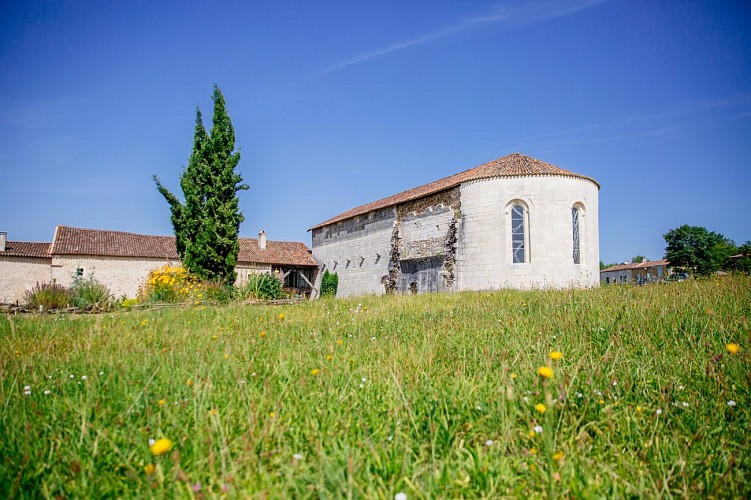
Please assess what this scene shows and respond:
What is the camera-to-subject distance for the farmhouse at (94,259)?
2867 cm

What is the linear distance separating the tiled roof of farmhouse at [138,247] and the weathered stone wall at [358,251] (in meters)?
2.84

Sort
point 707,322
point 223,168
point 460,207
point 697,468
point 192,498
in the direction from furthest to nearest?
point 460,207 < point 223,168 < point 707,322 < point 697,468 < point 192,498

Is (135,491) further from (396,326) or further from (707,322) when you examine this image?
(707,322)

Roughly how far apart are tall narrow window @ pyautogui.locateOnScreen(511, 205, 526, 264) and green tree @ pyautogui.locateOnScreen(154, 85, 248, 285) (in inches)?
479

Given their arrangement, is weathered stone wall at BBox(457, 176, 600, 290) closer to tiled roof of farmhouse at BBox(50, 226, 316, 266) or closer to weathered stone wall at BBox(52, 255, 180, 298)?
tiled roof of farmhouse at BBox(50, 226, 316, 266)

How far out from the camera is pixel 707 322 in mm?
4145

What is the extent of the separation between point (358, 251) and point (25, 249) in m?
25.1

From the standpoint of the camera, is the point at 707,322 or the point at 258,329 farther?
the point at 258,329

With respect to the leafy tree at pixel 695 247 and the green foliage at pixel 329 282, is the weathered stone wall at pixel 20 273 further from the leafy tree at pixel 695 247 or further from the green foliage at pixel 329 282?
the leafy tree at pixel 695 247

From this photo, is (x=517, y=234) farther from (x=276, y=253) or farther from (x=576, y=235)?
(x=276, y=253)

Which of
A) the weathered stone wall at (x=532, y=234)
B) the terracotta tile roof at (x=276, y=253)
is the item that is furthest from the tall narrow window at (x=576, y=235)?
the terracotta tile roof at (x=276, y=253)

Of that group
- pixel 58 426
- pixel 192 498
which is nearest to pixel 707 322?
pixel 192 498

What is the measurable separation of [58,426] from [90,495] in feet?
2.29

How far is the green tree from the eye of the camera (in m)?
17.9
